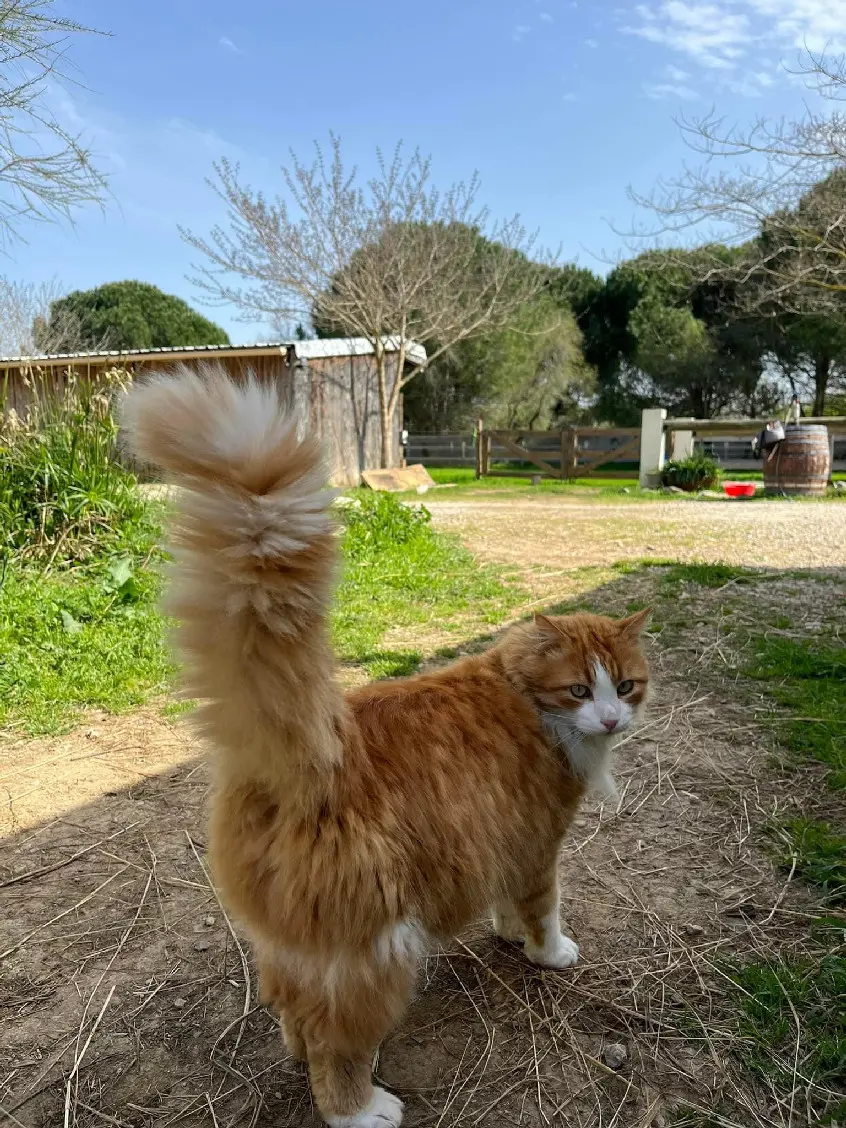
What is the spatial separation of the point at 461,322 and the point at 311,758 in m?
18.2

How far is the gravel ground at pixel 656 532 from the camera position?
659 centimetres

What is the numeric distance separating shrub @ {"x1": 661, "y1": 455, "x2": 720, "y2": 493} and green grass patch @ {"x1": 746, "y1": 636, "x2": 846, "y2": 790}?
9.47 m

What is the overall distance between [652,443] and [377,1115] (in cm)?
1389

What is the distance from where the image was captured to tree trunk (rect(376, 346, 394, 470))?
16719mm

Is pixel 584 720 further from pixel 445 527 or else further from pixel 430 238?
pixel 430 238

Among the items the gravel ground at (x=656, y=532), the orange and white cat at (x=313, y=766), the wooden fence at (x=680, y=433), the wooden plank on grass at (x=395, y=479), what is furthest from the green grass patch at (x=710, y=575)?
the wooden plank on grass at (x=395, y=479)

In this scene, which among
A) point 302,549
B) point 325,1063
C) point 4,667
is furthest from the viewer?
point 4,667

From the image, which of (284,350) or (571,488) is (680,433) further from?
(284,350)

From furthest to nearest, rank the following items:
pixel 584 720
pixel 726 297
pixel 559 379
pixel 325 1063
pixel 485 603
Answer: pixel 559 379 < pixel 726 297 < pixel 485 603 < pixel 584 720 < pixel 325 1063

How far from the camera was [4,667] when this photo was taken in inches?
145

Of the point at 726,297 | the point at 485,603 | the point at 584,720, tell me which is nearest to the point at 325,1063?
the point at 584,720

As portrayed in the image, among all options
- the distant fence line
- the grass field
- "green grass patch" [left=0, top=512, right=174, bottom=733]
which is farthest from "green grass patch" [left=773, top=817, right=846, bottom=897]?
the distant fence line

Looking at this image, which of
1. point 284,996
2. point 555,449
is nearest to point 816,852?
point 284,996

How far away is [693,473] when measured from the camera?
505 inches
